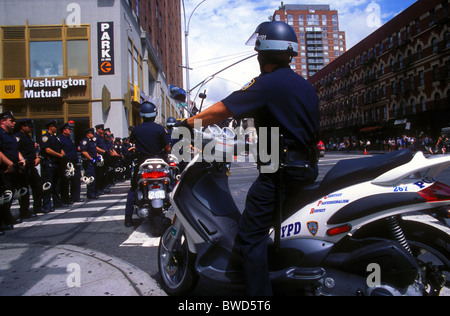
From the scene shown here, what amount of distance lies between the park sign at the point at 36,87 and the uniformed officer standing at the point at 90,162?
33.1ft

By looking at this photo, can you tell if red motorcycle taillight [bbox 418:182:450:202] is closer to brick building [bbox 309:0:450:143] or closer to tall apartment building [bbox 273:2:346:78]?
brick building [bbox 309:0:450:143]

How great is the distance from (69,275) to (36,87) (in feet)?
58.2

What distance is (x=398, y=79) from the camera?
42906mm

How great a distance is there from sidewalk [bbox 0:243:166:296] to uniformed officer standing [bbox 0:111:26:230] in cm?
184

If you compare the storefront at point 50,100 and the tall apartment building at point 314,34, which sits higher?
the tall apartment building at point 314,34

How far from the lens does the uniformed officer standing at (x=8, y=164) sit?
553 cm

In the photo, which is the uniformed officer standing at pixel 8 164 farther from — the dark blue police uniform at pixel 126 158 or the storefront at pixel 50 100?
the storefront at pixel 50 100

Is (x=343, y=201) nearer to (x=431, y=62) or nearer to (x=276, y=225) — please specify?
(x=276, y=225)

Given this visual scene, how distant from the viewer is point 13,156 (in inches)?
228

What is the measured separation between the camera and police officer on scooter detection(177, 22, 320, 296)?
208cm

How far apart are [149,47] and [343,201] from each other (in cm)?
2668

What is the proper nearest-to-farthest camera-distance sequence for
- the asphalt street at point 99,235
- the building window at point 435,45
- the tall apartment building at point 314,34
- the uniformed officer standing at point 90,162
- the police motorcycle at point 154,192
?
the asphalt street at point 99,235 → the police motorcycle at point 154,192 → the uniformed officer standing at point 90,162 → the building window at point 435,45 → the tall apartment building at point 314,34

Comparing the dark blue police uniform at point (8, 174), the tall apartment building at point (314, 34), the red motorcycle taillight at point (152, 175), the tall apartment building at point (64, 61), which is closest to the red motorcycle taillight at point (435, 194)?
the red motorcycle taillight at point (152, 175)

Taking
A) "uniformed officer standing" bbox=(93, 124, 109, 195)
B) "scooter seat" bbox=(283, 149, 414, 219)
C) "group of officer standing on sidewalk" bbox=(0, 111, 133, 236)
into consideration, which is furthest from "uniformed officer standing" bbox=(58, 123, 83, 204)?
"scooter seat" bbox=(283, 149, 414, 219)
